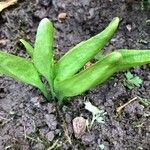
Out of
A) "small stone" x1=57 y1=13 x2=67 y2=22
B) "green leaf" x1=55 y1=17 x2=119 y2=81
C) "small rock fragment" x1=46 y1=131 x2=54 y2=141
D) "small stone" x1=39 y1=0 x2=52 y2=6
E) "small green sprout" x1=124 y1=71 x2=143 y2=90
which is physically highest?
"small stone" x1=39 y1=0 x2=52 y2=6

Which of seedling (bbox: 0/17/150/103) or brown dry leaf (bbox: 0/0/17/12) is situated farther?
brown dry leaf (bbox: 0/0/17/12)

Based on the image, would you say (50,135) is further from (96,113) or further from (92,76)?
(92,76)

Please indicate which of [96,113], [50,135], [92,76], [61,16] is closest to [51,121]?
[50,135]

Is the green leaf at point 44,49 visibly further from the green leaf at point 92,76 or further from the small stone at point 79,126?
the small stone at point 79,126

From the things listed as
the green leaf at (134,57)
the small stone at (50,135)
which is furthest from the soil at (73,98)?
the green leaf at (134,57)

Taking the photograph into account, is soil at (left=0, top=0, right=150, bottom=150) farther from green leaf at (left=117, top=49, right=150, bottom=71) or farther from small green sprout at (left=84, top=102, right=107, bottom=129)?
green leaf at (left=117, top=49, right=150, bottom=71)

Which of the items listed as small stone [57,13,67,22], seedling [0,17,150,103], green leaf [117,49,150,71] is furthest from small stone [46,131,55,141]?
small stone [57,13,67,22]

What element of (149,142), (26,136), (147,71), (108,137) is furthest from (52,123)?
(147,71)

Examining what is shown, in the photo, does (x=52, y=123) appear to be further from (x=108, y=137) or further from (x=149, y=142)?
(x=149, y=142)
